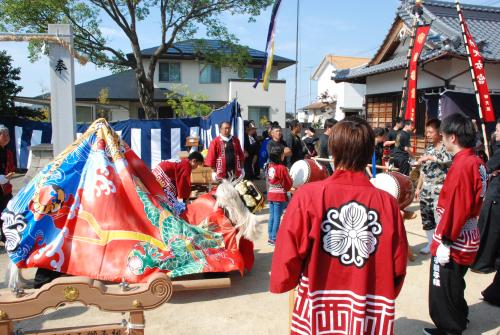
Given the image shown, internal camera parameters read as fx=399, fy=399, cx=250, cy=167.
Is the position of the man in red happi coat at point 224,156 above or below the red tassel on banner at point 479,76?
below

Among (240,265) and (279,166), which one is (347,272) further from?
(279,166)

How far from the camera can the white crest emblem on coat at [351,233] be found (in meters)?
1.85

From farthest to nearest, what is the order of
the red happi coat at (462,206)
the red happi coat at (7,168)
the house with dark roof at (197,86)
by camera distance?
the house with dark roof at (197,86), the red happi coat at (7,168), the red happi coat at (462,206)

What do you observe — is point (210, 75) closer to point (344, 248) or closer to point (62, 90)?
point (62, 90)

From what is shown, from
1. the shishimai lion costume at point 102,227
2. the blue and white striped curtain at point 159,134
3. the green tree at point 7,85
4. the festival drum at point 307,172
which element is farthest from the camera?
the green tree at point 7,85

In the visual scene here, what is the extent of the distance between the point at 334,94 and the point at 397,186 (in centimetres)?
2821

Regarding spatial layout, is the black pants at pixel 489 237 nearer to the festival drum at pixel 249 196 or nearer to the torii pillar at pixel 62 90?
the festival drum at pixel 249 196

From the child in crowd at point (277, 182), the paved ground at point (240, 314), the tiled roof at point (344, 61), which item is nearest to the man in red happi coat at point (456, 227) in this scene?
the paved ground at point (240, 314)

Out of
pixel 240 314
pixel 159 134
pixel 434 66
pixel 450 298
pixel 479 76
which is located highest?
pixel 434 66

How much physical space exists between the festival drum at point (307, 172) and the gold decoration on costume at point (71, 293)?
12.6ft

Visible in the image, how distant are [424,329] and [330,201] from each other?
80.6 inches

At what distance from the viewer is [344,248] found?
6.19 ft

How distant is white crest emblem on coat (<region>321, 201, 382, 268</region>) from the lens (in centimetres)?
185

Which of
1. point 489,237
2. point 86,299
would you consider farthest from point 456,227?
point 86,299
